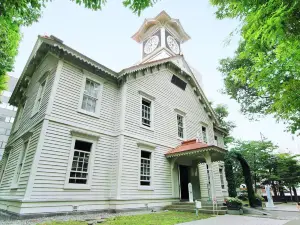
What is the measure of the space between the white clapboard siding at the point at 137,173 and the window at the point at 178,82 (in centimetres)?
589

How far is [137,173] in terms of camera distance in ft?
34.5

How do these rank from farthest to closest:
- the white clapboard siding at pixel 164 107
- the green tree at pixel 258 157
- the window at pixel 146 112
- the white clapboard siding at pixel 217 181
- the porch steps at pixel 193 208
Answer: the green tree at pixel 258 157 < the white clapboard siding at pixel 217 181 < the window at pixel 146 112 < the white clapboard siding at pixel 164 107 < the porch steps at pixel 193 208

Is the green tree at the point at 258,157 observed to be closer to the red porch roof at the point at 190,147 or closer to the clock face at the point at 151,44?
the red porch roof at the point at 190,147

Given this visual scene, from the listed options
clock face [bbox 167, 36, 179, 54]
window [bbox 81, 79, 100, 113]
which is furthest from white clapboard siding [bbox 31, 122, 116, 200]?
clock face [bbox 167, 36, 179, 54]

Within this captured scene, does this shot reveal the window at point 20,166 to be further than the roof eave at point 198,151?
No

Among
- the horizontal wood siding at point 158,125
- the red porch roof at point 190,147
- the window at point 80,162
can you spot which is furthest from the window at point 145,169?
the window at point 80,162

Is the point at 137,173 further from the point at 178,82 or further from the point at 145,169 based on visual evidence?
the point at 178,82

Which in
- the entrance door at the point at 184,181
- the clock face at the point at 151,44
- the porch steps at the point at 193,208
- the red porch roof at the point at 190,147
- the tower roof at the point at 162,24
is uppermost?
the tower roof at the point at 162,24

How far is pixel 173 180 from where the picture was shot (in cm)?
1253

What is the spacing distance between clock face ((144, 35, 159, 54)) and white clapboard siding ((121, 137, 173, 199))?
1247 centimetres

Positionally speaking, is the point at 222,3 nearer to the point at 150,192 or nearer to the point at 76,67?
the point at 76,67

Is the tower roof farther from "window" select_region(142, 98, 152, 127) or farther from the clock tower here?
"window" select_region(142, 98, 152, 127)

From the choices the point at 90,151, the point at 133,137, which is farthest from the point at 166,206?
the point at 90,151

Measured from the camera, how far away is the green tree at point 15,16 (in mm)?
4531
